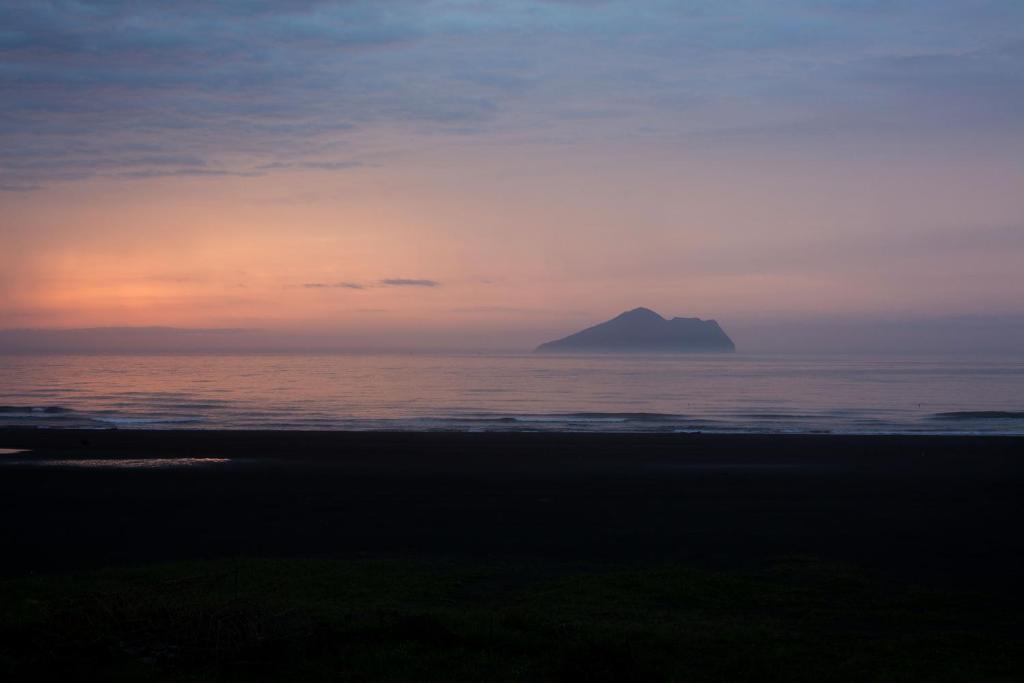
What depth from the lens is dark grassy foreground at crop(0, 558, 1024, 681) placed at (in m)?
6.56

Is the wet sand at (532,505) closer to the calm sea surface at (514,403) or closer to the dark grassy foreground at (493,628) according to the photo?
the dark grassy foreground at (493,628)

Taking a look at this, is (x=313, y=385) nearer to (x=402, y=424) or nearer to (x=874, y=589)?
(x=402, y=424)

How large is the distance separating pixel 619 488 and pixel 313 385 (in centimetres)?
5594

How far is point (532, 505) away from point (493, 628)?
904 centimetres

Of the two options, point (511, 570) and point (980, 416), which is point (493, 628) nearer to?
point (511, 570)

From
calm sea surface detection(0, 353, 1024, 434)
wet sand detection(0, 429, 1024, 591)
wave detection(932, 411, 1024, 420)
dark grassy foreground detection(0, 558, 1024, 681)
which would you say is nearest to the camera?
dark grassy foreground detection(0, 558, 1024, 681)

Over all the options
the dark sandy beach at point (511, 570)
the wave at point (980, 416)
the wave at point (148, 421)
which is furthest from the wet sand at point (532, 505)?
the wave at point (980, 416)

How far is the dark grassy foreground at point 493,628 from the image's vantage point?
656 centimetres

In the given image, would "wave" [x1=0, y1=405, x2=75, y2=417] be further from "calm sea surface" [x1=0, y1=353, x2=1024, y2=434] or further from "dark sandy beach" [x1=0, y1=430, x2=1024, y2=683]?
"dark sandy beach" [x1=0, y1=430, x2=1024, y2=683]

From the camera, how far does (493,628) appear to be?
7.57 metres

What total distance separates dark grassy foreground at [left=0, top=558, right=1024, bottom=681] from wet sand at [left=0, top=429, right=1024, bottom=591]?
5.58 ft

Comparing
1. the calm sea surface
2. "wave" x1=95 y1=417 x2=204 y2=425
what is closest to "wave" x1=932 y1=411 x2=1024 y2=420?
the calm sea surface

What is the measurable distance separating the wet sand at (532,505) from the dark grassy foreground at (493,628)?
5.58 ft

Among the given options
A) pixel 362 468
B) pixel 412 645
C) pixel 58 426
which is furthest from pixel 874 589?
pixel 58 426
